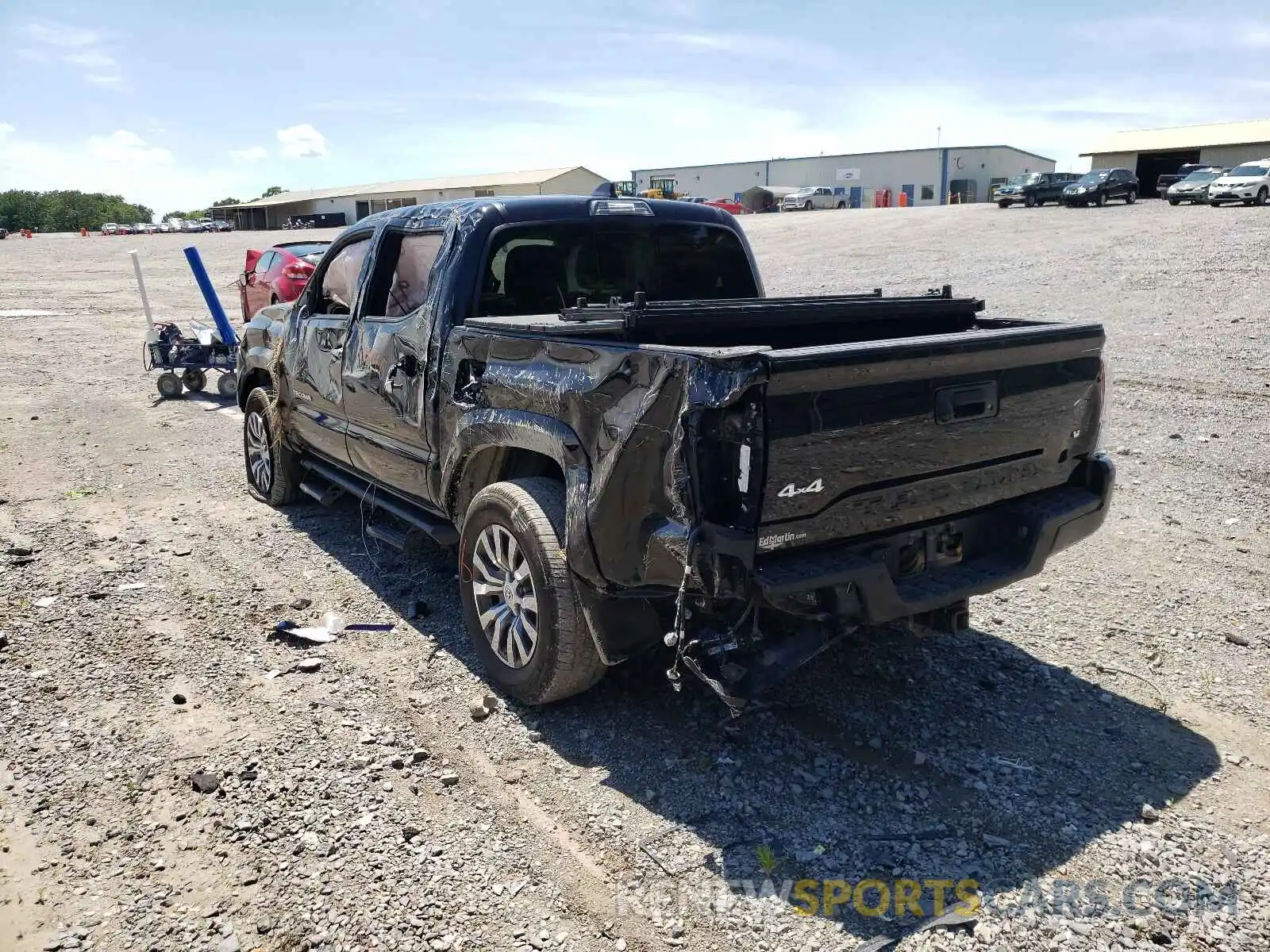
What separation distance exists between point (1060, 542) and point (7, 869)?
12.7ft

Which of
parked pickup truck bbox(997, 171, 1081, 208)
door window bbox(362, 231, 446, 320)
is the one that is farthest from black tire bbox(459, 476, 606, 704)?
parked pickup truck bbox(997, 171, 1081, 208)

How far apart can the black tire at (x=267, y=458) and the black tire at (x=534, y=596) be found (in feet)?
10.0

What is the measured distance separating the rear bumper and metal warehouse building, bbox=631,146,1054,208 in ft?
194

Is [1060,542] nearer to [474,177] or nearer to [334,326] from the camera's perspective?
[334,326]

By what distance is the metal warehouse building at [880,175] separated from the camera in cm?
6750

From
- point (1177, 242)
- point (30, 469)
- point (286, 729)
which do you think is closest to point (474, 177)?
point (1177, 242)

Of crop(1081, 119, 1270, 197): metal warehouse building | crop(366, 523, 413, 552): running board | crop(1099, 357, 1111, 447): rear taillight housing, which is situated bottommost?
crop(366, 523, 413, 552): running board

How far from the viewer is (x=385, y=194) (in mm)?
76812

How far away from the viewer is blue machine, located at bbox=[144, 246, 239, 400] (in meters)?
11.5

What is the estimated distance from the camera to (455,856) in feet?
10.1

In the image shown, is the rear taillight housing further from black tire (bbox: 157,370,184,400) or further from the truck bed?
black tire (bbox: 157,370,184,400)

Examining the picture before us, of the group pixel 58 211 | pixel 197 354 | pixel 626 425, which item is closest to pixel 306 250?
pixel 197 354

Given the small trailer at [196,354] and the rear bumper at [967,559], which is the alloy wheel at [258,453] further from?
the rear bumper at [967,559]

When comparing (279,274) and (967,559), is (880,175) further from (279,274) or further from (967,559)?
(967,559)
